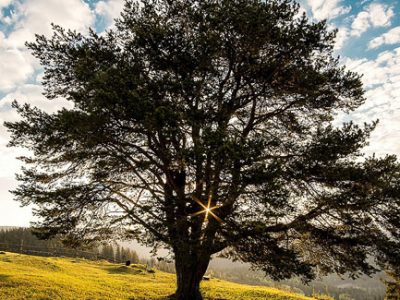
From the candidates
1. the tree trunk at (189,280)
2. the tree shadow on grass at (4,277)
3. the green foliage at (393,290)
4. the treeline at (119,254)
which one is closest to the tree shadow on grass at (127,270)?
the tree shadow on grass at (4,277)

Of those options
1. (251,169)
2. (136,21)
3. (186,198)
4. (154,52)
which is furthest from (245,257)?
(136,21)

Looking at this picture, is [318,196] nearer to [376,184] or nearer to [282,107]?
[376,184]

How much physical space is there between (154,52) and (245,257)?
8511 millimetres

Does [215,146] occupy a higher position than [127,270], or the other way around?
[215,146]

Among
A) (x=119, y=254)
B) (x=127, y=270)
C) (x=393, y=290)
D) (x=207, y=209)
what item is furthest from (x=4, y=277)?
(x=119, y=254)

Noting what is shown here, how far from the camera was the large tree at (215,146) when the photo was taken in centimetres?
1153

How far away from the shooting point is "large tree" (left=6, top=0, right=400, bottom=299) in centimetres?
1153

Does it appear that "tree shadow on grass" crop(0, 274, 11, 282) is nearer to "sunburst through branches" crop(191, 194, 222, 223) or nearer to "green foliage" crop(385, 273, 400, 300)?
"sunburst through branches" crop(191, 194, 222, 223)

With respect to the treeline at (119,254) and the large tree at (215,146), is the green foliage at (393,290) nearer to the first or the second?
the large tree at (215,146)

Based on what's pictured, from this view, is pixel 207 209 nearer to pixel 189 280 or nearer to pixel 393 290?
pixel 189 280

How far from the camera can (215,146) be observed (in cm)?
1027

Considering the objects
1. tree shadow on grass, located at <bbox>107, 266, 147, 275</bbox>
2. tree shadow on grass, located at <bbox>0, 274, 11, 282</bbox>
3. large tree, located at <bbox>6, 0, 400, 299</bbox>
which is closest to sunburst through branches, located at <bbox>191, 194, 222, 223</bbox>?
large tree, located at <bbox>6, 0, 400, 299</bbox>

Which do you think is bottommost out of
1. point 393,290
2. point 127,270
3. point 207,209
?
point 393,290

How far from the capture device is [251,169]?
420 inches
